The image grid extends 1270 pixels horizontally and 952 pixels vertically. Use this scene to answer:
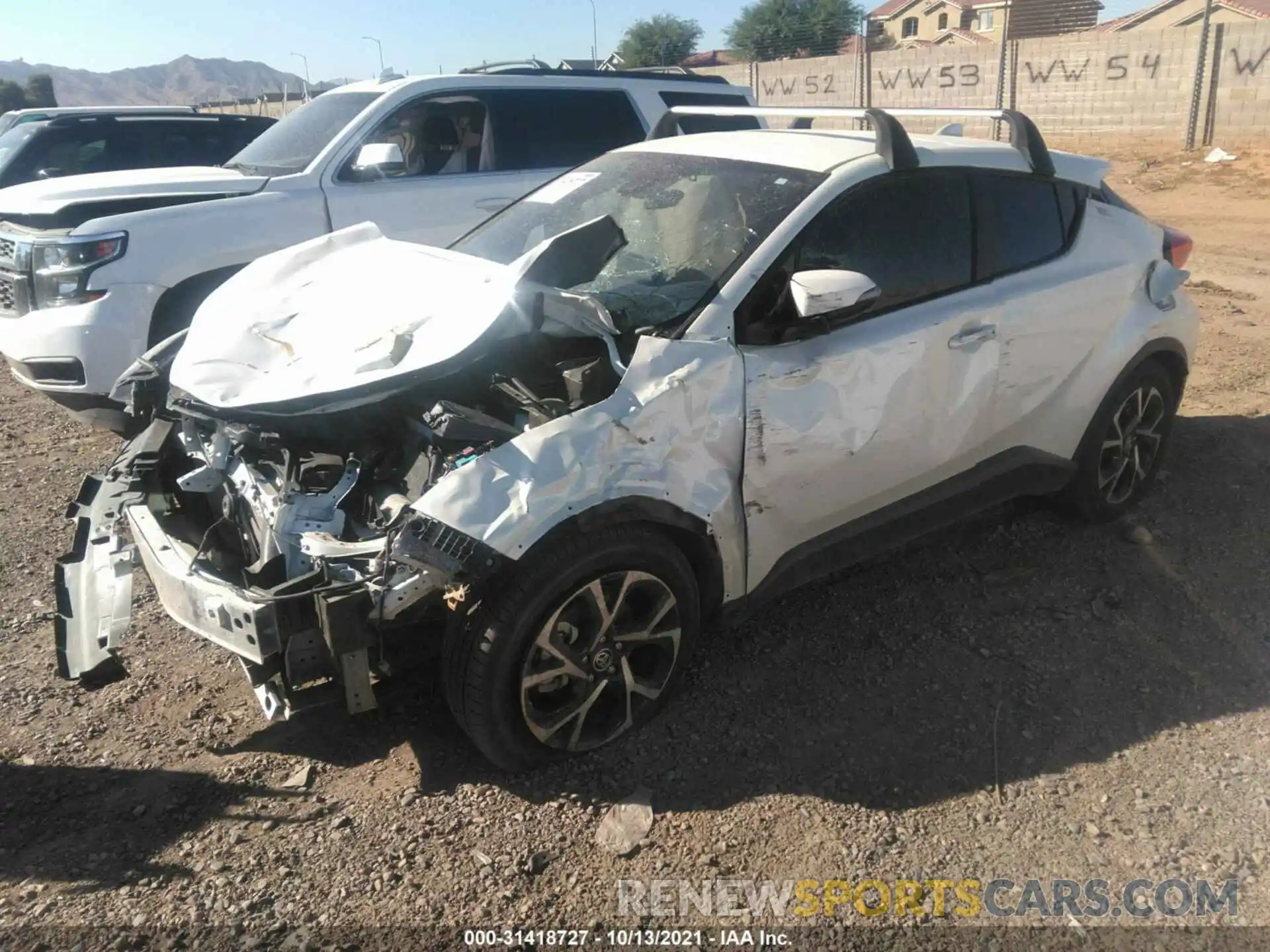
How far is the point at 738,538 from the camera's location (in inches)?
124

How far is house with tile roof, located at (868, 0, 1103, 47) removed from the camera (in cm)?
2445

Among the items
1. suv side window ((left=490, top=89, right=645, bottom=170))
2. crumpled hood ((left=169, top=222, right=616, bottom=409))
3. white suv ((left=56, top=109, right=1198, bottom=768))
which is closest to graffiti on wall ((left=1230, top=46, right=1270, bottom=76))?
suv side window ((left=490, top=89, right=645, bottom=170))

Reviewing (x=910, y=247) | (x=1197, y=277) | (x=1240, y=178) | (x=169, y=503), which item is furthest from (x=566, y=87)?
(x=1240, y=178)

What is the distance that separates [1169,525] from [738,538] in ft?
8.69

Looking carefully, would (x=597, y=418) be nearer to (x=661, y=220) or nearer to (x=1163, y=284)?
(x=661, y=220)

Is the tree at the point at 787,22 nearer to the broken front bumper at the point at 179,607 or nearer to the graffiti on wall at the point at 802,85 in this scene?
the graffiti on wall at the point at 802,85

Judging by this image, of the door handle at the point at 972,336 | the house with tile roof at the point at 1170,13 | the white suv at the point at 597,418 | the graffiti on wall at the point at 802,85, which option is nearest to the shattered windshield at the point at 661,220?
the white suv at the point at 597,418

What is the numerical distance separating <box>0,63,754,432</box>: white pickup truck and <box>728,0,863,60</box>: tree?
39004 mm

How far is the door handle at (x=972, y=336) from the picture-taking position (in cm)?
356

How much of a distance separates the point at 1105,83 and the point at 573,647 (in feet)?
70.0

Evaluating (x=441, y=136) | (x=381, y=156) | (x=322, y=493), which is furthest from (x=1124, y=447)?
(x=441, y=136)

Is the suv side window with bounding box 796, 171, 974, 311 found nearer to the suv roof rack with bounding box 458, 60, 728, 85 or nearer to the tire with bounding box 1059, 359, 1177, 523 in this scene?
the tire with bounding box 1059, 359, 1177, 523

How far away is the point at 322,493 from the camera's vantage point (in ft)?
9.38

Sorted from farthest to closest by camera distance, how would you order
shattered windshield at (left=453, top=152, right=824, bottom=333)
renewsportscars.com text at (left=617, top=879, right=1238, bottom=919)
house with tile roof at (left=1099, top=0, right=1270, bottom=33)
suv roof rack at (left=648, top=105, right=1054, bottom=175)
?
house with tile roof at (left=1099, top=0, right=1270, bottom=33) → suv roof rack at (left=648, top=105, right=1054, bottom=175) → shattered windshield at (left=453, top=152, right=824, bottom=333) → renewsportscars.com text at (left=617, top=879, right=1238, bottom=919)
